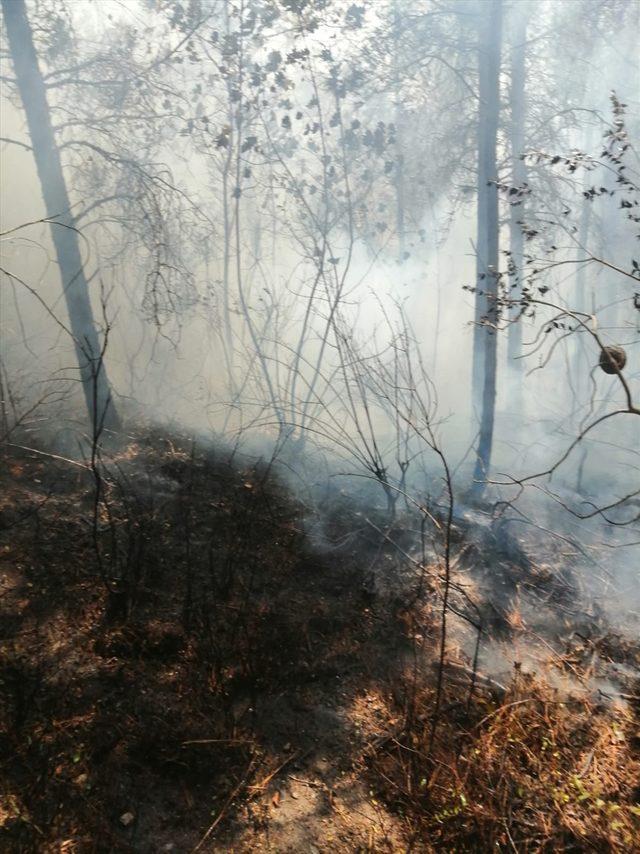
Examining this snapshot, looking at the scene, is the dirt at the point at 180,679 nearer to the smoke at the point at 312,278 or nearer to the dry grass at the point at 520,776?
the dry grass at the point at 520,776

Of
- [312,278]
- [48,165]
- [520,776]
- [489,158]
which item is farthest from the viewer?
[312,278]

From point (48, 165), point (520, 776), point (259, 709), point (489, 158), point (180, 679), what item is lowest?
point (520, 776)

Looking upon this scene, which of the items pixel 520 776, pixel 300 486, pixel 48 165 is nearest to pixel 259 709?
pixel 520 776

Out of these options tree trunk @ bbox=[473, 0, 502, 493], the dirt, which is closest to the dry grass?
the dirt

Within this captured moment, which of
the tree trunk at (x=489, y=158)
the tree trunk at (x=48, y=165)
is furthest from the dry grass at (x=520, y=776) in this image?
the tree trunk at (x=48, y=165)

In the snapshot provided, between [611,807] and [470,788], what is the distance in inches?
32.0

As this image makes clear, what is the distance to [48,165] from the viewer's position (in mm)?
6883

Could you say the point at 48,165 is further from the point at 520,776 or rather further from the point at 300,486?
the point at 520,776

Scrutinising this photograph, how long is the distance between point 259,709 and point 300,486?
9.75ft

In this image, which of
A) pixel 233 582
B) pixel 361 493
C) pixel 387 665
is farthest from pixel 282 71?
pixel 387 665

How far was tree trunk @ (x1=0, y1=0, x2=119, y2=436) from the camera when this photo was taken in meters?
6.54

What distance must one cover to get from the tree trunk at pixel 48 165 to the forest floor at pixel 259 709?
7.22 ft

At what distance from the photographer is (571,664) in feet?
15.7

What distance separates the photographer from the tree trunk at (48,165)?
654 cm
